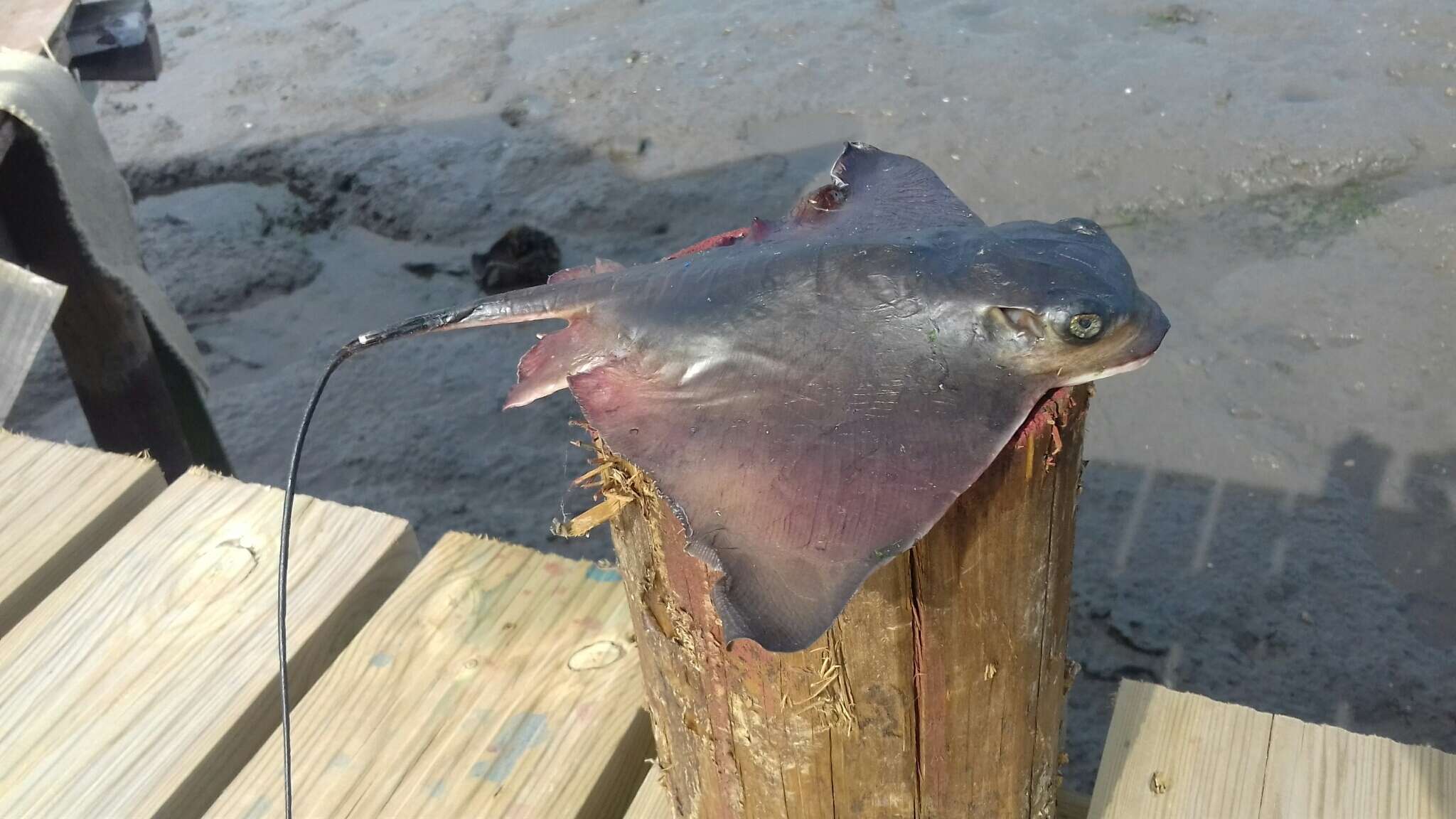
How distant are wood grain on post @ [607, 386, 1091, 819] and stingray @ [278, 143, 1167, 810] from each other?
2.9 inches

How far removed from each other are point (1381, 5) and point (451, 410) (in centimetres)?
512

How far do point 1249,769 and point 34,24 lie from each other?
3.71 meters

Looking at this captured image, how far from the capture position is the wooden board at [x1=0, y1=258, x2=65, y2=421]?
242 cm

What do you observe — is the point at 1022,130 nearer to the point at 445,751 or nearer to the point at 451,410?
the point at 451,410

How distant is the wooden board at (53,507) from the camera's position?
196 centimetres

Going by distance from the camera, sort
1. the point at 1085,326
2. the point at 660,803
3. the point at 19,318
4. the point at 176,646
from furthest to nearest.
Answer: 1. the point at 19,318
2. the point at 176,646
3. the point at 660,803
4. the point at 1085,326

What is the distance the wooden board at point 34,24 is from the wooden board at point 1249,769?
3346mm

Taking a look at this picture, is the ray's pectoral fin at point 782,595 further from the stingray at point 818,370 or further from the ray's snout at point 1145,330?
the ray's snout at point 1145,330

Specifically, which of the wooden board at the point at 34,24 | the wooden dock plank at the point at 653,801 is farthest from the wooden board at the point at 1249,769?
the wooden board at the point at 34,24

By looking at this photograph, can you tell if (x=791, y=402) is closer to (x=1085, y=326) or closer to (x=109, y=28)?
(x=1085, y=326)

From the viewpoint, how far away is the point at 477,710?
1.75m

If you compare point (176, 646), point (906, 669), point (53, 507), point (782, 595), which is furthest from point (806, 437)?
point (53, 507)

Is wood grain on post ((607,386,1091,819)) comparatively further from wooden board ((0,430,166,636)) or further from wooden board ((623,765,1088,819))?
wooden board ((0,430,166,636))

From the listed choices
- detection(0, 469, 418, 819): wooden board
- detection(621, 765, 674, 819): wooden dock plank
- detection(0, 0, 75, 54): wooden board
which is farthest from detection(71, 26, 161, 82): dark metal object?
detection(621, 765, 674, 819): wooden dock plank
